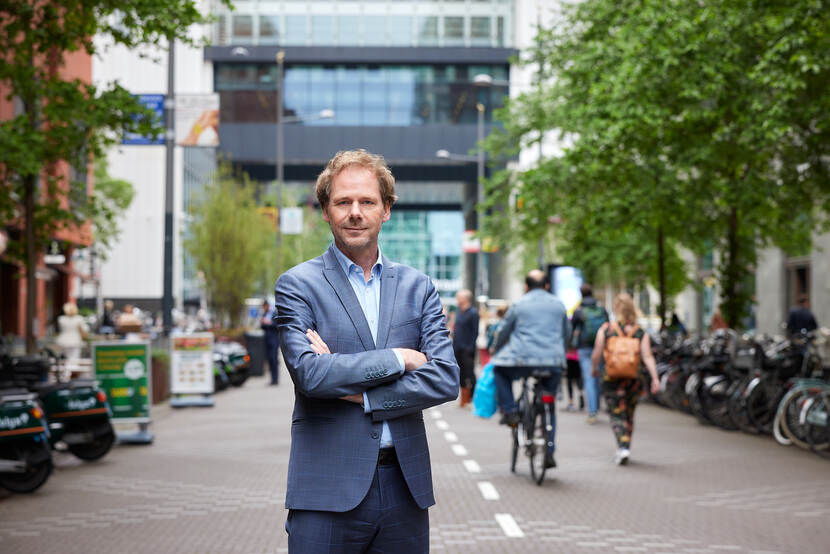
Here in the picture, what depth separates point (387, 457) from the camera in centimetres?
374

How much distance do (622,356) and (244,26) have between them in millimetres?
59086

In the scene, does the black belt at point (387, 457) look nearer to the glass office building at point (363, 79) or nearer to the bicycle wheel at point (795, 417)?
the bicycle wheel at point (795, 417)

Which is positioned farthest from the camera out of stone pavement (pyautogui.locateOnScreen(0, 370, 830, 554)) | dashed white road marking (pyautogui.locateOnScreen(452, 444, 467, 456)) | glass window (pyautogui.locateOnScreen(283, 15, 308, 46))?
glass window (pyautogui.locateOnScreen(283, 15, 308, 46))

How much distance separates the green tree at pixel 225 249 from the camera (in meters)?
36.4

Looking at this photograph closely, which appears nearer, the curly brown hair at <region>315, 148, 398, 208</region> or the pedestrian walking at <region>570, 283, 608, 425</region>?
the curly brown hair at <region>315, 148, 398, 208</region>

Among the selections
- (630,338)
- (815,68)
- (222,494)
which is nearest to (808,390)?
(630,338)

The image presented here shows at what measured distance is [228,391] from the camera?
26359mm

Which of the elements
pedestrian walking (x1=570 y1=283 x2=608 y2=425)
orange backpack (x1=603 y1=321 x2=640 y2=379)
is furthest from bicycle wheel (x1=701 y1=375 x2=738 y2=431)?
orange backpack (x1=603 y1=321 x2=640 y2=379)

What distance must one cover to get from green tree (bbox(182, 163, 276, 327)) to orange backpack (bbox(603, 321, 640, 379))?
81.9 ft

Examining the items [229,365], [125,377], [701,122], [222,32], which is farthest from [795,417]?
[222,32]

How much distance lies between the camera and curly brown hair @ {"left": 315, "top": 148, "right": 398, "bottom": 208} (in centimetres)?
387

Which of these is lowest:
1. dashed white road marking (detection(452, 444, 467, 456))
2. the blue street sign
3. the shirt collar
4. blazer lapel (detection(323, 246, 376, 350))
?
dashed white road marking (detection(452, 444, 467, 456))

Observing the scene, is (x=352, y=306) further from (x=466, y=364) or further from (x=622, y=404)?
(x=466, y=364)

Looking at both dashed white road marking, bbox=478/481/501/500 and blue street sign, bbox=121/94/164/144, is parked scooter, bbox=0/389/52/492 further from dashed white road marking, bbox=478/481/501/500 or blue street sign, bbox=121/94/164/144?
blue street sign, bbox=121/94/164/144
